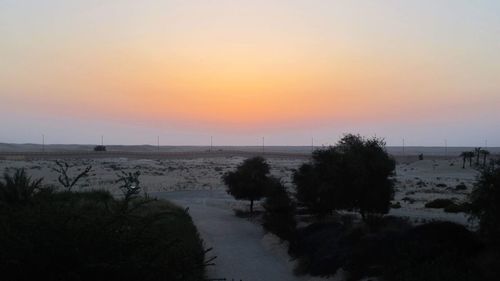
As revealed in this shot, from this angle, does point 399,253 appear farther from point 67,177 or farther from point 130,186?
point 130,186

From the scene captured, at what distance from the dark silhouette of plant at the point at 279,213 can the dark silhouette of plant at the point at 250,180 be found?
976 centimetres

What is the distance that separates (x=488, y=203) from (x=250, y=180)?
94.2 ft

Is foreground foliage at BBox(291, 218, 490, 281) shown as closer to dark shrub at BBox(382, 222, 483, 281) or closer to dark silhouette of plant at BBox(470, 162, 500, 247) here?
dark shrub at BBox(382, 222, 483, 281)

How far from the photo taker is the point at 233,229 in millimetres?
35594

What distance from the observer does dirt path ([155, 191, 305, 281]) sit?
2250 centimetres

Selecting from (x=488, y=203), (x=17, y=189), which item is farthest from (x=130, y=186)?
(x=488, y=203)

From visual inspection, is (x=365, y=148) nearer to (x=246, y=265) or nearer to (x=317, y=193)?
(x=317, y=193)

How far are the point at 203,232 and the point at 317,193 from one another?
24.1ft

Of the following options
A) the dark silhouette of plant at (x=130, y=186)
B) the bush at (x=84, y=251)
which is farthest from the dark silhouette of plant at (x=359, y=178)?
the bush at (x=84, y=251)

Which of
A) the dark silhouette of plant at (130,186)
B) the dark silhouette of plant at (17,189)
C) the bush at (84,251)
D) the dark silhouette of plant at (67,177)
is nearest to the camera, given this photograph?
the bush at (84,251)

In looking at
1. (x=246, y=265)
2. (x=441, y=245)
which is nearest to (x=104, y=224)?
(x=441, y=245)

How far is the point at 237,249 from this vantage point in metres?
28.5

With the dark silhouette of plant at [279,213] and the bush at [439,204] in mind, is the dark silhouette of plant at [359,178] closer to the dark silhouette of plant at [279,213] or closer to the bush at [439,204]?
the dark silhouette of plant at [279,213]

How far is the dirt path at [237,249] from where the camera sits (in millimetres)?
22500
